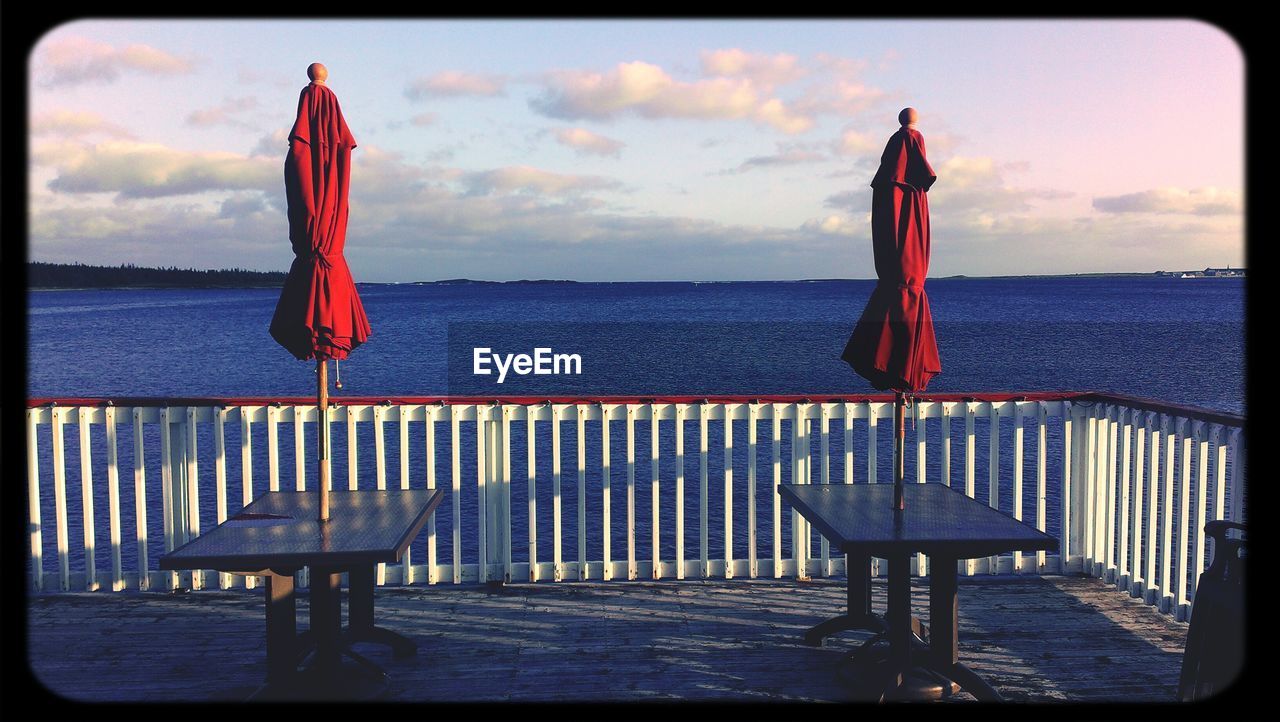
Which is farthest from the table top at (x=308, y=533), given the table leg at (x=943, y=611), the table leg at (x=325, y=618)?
the table leg at (x=943, y=611)

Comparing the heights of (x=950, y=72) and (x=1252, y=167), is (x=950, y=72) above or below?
above

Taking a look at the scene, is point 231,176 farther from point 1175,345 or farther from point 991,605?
point 1175,345

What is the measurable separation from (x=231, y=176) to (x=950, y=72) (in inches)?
1351

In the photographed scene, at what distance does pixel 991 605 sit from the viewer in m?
4.84

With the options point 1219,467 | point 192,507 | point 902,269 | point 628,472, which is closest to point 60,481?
point 192,507

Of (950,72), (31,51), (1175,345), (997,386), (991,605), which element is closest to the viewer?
(31,51)

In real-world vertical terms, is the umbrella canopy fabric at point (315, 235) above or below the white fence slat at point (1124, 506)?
above

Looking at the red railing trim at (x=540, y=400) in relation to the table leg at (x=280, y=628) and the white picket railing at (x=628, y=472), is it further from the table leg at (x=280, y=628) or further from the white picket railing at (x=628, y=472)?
the table leg at (x=280, y=628)

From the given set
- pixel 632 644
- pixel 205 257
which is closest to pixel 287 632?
pixel 632 644

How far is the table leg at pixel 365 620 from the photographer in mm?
4082

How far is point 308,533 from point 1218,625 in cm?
343

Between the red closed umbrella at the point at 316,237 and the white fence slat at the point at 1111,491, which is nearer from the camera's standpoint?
the red closed umbrella at the point at 316,237

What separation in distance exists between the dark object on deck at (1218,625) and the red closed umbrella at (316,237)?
3439mm

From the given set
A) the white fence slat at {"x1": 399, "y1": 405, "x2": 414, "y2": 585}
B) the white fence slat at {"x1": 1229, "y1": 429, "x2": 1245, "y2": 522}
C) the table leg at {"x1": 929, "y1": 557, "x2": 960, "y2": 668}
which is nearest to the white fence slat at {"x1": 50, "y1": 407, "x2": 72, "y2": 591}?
the white fence slat at {"x1": 399, "y1": 405, "x2": 414, "y2": 585}
